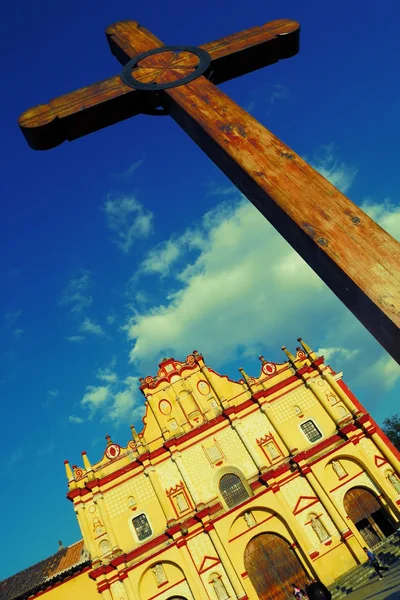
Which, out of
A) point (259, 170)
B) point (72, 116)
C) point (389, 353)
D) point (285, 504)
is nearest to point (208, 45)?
point (72, 116)

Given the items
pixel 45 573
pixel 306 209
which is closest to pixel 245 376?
pixel 45 573

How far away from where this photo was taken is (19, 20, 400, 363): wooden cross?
1240mm

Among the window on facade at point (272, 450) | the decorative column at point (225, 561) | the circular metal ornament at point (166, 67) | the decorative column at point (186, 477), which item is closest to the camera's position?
the circular metal ornament at point (166, 67)

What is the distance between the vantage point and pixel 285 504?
1686 cm

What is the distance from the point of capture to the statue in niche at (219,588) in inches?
604

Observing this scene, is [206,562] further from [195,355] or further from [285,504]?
[195,355]

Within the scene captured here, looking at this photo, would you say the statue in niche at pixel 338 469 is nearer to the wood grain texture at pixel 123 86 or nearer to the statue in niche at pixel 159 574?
the statue in niche at pixel 159 574

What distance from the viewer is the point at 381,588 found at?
1091cm

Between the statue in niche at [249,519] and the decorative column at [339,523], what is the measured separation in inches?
122

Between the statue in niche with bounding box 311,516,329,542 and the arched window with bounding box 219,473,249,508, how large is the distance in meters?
3.07

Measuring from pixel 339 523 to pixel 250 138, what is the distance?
18.8 meters

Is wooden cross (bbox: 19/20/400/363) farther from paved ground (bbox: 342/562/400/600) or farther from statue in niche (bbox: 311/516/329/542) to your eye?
statue in niche (bbox: 311/516/329/542)

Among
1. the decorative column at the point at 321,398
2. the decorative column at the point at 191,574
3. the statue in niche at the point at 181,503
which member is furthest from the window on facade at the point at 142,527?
the decorative column at the point at 321,398

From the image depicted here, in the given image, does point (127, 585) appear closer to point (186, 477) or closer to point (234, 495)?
point (186, 477)
